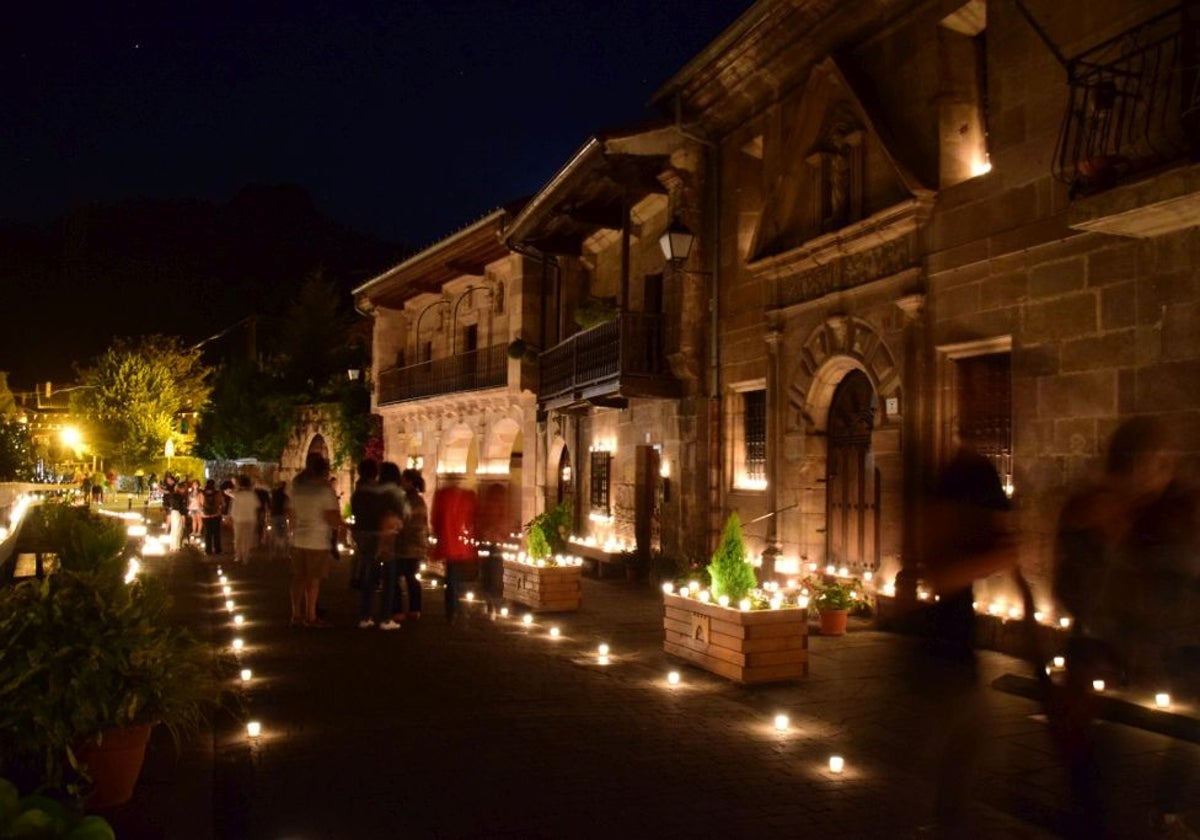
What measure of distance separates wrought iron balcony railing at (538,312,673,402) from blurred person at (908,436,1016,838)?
7986 mm

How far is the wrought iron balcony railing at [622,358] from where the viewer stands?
17156 mm

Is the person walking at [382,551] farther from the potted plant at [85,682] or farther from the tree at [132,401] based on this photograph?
the tree at [132,401]

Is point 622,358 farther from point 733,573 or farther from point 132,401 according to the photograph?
point 132,401

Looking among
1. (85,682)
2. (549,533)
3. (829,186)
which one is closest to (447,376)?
(549,533)

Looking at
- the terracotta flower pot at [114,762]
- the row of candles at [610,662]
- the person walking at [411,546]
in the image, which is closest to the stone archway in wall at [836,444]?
the row of candles at [610,662]

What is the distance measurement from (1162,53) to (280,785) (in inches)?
355

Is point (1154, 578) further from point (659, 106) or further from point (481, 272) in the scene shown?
point (481, 272)

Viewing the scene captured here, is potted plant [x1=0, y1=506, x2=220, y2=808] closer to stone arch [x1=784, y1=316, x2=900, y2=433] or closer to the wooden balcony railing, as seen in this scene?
stone arch [x1=784, y1=316, x2=900, y2=433]

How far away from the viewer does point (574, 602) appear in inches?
534

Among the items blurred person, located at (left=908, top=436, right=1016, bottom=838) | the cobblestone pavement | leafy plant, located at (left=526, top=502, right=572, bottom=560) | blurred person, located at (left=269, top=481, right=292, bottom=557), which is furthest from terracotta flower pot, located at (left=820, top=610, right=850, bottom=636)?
→ blurred person, located at (left=269, top=481, right=292, bottom=557)

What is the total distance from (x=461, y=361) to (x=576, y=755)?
876 inches

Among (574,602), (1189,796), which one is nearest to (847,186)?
(574,602)

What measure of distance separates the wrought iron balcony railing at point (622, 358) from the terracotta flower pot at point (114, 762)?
1251 cm

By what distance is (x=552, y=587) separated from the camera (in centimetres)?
1343
